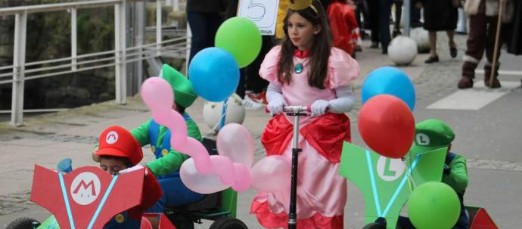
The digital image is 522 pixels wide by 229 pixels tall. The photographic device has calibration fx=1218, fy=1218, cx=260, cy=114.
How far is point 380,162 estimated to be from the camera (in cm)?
628

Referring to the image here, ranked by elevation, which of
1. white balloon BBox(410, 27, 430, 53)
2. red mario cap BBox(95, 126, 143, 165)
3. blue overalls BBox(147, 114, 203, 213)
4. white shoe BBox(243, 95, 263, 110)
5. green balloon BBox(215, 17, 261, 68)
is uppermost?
green balloon BBox(215, 17, 261, 68)

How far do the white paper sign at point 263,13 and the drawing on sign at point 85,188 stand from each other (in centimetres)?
343

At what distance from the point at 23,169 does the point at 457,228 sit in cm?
440

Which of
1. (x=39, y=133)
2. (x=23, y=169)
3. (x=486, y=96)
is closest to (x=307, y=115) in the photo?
(x=23, y=169)

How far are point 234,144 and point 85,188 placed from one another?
79 cm

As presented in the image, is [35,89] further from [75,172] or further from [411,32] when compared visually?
[75,172]

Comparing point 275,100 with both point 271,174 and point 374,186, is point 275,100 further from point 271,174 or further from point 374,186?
point 374,186

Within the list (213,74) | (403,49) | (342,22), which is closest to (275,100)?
(213,74)

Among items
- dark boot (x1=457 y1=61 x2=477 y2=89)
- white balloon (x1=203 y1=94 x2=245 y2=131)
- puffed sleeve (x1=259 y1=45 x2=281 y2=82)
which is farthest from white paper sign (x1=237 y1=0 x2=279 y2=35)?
dark boot (x1=457 y1=61 x2=477 y2=89)

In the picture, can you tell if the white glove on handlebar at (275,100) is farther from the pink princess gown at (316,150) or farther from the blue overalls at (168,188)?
the blue overalls at (168,188)

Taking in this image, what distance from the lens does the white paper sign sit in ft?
30.1

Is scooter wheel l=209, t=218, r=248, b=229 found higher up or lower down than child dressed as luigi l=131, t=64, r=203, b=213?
lower down

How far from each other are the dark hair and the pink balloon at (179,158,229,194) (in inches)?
34.9

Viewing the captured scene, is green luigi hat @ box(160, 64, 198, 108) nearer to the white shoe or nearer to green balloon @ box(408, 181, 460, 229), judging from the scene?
green balloon @ box(408, 181, 460, 229)
